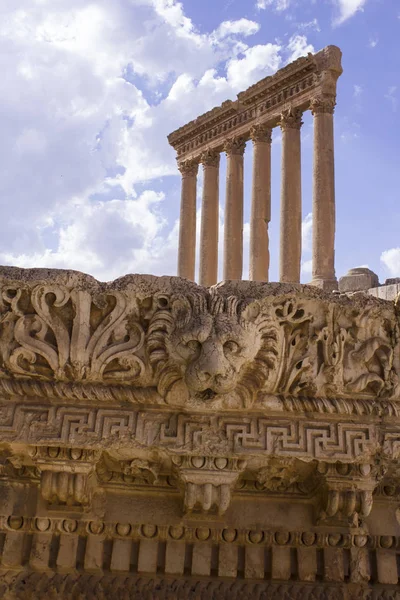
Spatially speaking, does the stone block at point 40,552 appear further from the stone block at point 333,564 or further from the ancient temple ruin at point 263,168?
the ancient temple ruin at point 263,168

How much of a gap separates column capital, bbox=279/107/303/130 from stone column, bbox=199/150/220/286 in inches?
154

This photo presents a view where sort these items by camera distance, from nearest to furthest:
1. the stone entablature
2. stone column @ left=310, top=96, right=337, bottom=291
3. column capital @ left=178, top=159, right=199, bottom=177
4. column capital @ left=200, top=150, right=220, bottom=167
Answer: stone column @ left=310, top=96, right=337, bottom=291 < the stone entablature < column capital @ left=200, top=150, right=220, bottom=167 < column capital @ left=178, top=159, right=199, bottom=177

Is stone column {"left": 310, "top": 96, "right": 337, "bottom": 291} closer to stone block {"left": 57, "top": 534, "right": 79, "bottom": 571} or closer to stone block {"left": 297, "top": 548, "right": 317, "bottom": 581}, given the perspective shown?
stone block {"left": 297, "top": 548, "right": 317, "bottom": 581}

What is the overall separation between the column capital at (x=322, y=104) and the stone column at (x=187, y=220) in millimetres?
6428

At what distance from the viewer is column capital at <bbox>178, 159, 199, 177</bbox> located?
25.2 metres

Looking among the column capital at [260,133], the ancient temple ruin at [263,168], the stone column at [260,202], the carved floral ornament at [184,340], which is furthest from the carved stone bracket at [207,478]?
the column capital at [260,133]

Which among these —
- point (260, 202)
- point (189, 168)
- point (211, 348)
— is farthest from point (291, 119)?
point (211, 348)

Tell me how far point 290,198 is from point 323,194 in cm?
157

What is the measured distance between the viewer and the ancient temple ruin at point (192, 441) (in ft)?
11.1

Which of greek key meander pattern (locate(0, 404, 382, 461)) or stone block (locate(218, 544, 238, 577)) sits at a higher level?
greek key meander pattern (locate(0, 404, 382, 461))

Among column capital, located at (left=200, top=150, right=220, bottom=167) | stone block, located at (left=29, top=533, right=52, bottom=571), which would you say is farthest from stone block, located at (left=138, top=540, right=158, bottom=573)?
column capital, located at (left=200, top=150, right=220, bottom=167)

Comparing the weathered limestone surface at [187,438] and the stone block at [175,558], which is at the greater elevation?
the weathered limestone surface at [187,438]

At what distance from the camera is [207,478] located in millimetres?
3383

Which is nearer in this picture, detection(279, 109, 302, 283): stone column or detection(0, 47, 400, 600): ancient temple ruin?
detection(0, 47, 400, 600): ancient temple ruin
